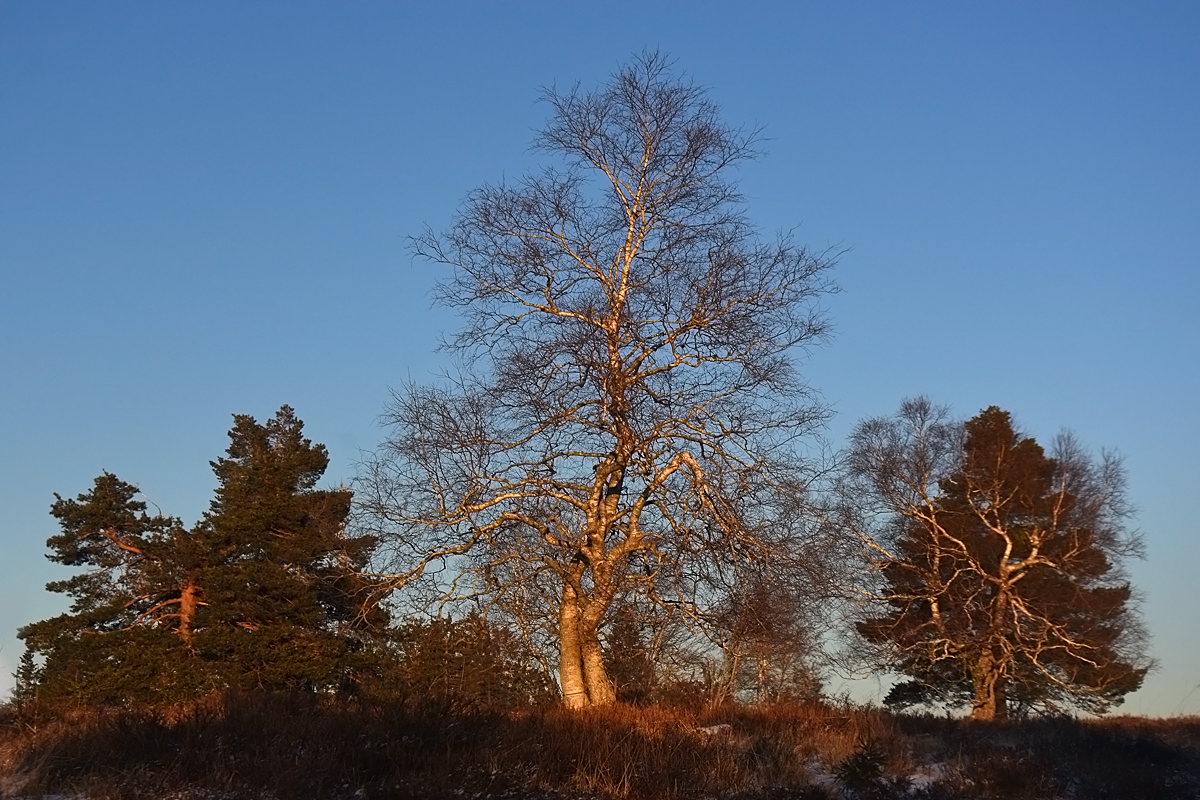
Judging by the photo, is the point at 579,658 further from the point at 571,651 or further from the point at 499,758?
the point at 499,758

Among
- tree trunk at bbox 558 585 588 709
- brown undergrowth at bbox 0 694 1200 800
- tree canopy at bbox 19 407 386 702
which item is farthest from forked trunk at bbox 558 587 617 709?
tree canopy at bbox 19 407 386 702

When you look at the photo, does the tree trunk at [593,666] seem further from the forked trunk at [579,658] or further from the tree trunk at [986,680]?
the tree trunk at [986,680]

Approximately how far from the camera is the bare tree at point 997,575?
34.4 meters

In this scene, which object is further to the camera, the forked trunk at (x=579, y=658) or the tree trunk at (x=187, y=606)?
the tree trunk at (x=187, y=606)

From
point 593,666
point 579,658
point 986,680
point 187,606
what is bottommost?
point 986,680

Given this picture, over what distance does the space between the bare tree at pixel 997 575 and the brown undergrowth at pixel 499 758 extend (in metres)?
22.8

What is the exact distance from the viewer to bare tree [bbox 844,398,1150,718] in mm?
34375

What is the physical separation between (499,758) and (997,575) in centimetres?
2881

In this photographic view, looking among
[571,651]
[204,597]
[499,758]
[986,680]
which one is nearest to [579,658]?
[571,651]

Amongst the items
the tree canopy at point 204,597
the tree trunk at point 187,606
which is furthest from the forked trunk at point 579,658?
the tree trunk at point 187,606

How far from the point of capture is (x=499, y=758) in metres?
9.34

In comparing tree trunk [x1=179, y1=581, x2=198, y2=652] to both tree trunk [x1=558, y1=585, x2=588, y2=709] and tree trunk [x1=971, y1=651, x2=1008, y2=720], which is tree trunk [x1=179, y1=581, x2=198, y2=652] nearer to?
tree trunk [x1=558, y1=585, x2=588, y2=709]

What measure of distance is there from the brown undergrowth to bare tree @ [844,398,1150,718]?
2275 centimetres

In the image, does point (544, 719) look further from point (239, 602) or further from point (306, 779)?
point (239, 602)
